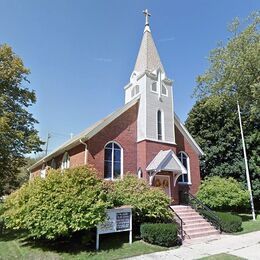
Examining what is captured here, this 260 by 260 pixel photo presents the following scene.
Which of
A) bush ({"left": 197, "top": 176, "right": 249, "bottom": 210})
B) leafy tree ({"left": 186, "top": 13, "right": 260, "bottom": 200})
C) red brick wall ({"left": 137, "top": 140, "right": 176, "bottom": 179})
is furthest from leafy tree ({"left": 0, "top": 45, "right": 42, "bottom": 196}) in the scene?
leafy tree ({"left": 186, "top": 13, "right": 260, "bottom": 200})

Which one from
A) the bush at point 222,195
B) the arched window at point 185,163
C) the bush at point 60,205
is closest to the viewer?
the bush at point 60,205

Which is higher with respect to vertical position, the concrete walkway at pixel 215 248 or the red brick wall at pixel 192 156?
the red brick wall at pixel 192 156

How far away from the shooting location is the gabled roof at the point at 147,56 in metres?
21.2

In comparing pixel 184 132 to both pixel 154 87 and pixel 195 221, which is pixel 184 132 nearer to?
pixel 154 87

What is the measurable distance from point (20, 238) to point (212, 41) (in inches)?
849

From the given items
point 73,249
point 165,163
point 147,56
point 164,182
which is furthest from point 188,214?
point 147,56

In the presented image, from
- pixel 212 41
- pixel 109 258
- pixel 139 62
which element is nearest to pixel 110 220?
pixel 109 258

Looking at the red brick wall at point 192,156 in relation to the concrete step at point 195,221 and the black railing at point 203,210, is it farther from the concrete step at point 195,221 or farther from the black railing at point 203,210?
the concrete step at point 195,221

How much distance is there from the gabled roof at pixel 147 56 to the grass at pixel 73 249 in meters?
13.5

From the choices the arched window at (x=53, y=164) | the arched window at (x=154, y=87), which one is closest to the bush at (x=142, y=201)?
the arched window at (x=154, y=87)

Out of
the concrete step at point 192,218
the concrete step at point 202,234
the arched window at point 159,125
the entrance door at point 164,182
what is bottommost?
the concrete step at point 202,234

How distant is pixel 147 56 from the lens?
21688mm

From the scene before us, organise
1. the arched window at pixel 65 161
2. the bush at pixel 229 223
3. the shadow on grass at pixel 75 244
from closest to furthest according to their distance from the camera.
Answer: the shadow on grass at pixel 75 244 < the bush at pixel 229 223 < the arched window at pixel 65 161

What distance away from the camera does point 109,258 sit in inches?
390
